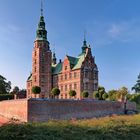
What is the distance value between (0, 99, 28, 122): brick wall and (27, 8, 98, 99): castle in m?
14.3

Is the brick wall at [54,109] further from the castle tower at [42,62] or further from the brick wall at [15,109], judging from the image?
the castle tower at [42,62]

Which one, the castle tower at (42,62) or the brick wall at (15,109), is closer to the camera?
the brick wall at (15,109)

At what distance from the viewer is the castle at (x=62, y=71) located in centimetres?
5025

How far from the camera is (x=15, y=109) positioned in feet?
107

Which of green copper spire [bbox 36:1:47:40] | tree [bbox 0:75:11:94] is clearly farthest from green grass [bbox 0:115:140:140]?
tree [bbox 0:75:11:94]

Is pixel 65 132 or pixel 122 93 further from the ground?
pixel 122 93

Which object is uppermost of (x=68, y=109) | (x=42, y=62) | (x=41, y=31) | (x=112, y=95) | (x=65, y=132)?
(x=41, y=31)

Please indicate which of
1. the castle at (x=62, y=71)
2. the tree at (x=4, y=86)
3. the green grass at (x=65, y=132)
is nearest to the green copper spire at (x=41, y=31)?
the castle at (x=62, y=71)

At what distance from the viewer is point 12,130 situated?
564 inches

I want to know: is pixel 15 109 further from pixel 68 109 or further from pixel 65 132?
pixel 65 132

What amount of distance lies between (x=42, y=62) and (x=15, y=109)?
21253 millimetres

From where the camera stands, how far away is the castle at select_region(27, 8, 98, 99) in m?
50.2

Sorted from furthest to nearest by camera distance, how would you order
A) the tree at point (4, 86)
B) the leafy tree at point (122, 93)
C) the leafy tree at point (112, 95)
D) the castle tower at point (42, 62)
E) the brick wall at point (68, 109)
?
the tree at point (4, 86) → the castle tower at point (42, 62) → the leafy tree at point (122, 93) → the leafy tree at point (112, 95) → the brick wall at point (68, 109)

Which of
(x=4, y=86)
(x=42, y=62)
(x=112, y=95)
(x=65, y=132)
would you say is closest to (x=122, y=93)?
(x=112, y=95)
